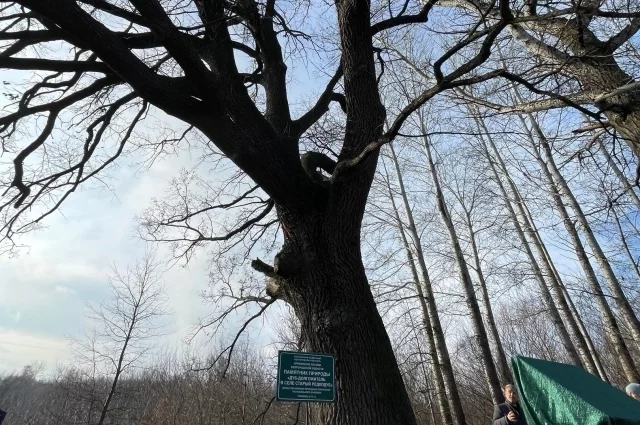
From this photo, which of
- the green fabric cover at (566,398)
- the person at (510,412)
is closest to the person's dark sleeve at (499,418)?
the person at (510,412)

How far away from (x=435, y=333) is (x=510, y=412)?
15.6 feet

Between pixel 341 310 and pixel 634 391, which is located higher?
pixel 341 310

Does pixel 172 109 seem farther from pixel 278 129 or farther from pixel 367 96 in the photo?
pixel 367 96

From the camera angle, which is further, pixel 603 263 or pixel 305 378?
pixel 603 263

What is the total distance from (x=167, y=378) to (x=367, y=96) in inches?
1577

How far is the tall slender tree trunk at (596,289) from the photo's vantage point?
27.9 feet

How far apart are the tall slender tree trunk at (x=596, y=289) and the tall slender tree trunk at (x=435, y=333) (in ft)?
11.8

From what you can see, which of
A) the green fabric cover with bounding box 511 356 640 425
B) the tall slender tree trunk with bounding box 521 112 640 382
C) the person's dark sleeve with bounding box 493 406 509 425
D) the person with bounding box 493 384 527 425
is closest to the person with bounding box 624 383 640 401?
the person with bounding box 493 384 527 425

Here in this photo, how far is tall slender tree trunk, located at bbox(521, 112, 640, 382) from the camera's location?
335 inches

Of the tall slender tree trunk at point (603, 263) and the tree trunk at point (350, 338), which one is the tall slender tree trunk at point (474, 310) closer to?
the tall slender tree trunk at point (603, 263)

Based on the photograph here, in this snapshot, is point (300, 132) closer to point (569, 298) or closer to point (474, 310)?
point (474, 310)

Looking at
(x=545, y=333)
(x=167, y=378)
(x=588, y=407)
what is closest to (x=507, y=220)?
(x=588, y=407)

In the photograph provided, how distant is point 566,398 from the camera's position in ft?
11.3

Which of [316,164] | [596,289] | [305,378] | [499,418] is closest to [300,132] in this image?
[316,164]
